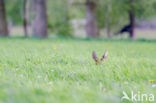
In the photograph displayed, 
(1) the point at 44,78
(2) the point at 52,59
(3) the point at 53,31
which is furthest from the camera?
(3) the point at 53,31

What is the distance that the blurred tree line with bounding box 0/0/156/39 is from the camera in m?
17.3

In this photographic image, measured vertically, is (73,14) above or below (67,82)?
above

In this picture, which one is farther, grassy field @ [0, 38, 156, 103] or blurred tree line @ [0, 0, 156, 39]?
blurred tree line @ [0, 0, 156, 39]

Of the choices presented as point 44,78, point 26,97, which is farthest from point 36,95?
point 44,78

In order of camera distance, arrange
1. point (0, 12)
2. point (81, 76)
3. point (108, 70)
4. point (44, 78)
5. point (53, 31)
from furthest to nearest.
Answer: point (53, 31), point (0, 12), point (108, 70), point (81, 76), point (44, 78)

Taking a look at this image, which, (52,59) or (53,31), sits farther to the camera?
(53,31)

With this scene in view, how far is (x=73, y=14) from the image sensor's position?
3062 centimetres

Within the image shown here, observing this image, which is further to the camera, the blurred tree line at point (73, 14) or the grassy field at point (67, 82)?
the blurred tree line at point (73, 14)

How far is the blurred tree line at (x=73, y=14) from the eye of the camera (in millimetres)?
17281

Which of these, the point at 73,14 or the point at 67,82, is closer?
the point at 67,82

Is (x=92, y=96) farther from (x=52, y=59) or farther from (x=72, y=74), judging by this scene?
(x=52, y=59)

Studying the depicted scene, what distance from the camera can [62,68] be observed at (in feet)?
13.4

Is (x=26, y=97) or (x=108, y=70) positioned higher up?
(x=26, y=97)

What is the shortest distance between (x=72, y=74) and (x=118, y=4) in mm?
18468
